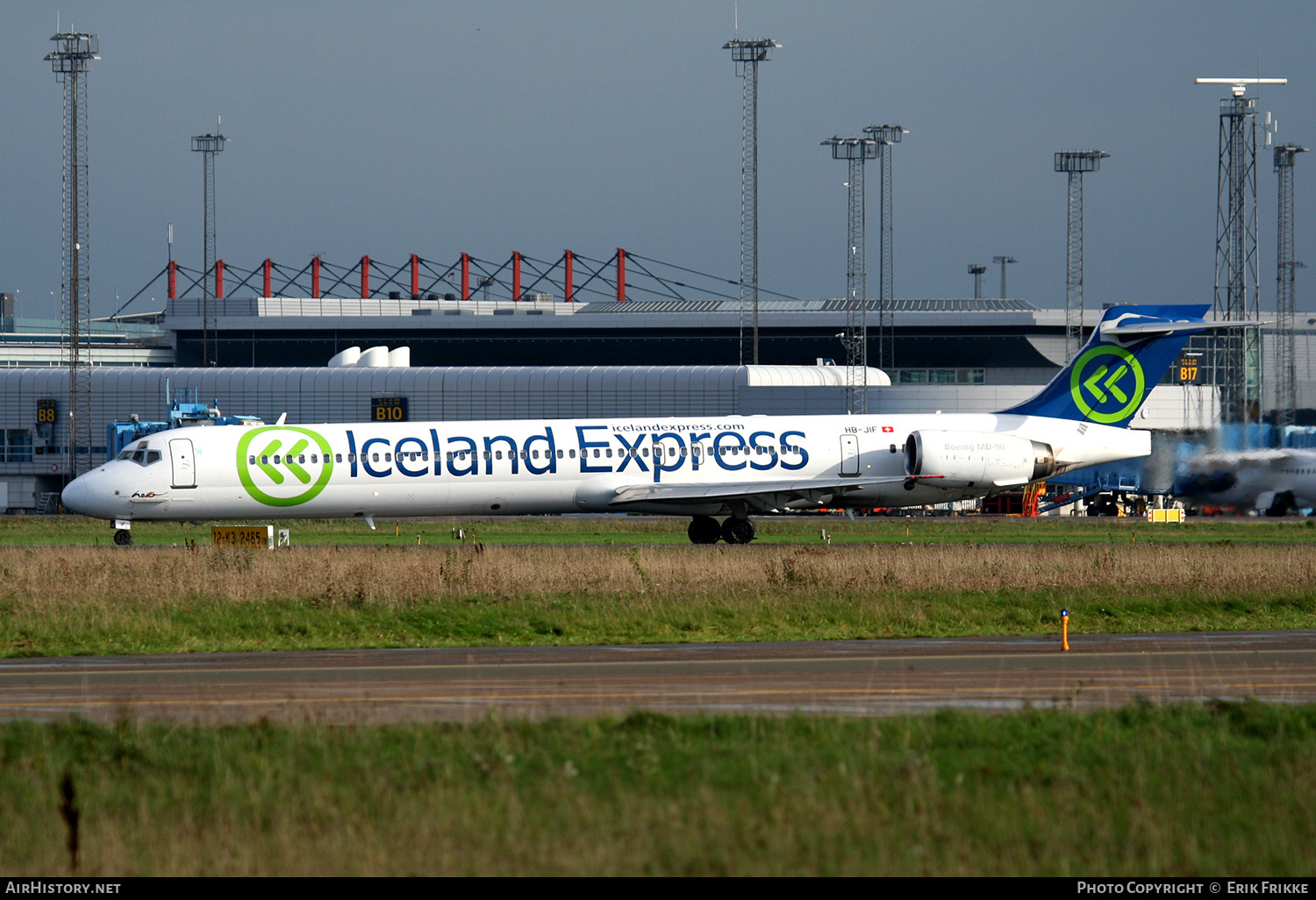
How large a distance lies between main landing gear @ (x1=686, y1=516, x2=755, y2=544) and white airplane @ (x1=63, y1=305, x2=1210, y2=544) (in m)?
0.05

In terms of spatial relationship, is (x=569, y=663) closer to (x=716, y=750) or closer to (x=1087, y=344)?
(x=716, y=750)

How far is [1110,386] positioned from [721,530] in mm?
13935

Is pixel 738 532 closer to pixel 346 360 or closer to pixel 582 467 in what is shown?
pixel 582 467

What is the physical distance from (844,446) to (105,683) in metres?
29.1

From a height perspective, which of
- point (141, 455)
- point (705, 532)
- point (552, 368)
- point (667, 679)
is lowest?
point (667, 679)

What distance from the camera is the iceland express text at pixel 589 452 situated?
4247 cm

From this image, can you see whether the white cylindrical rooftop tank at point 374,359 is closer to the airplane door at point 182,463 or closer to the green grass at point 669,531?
the green grass at point 669,531

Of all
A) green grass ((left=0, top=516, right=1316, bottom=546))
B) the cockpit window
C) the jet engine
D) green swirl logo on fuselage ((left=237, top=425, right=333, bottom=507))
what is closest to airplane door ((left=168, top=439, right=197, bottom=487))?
the cockpit window

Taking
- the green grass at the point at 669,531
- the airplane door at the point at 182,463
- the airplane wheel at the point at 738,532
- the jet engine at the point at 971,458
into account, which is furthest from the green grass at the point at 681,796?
the green grass at the point at 669,531

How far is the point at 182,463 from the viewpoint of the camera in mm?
42000

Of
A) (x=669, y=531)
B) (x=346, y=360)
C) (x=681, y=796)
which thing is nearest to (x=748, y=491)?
(x=669, y=531)

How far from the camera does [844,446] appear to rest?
44406 mm

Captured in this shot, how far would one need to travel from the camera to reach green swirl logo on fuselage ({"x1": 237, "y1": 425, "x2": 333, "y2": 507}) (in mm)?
41969

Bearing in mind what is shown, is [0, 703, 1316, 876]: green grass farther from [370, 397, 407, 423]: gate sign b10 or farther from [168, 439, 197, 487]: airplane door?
[370, 397, 407, 423]: gate sign b10
